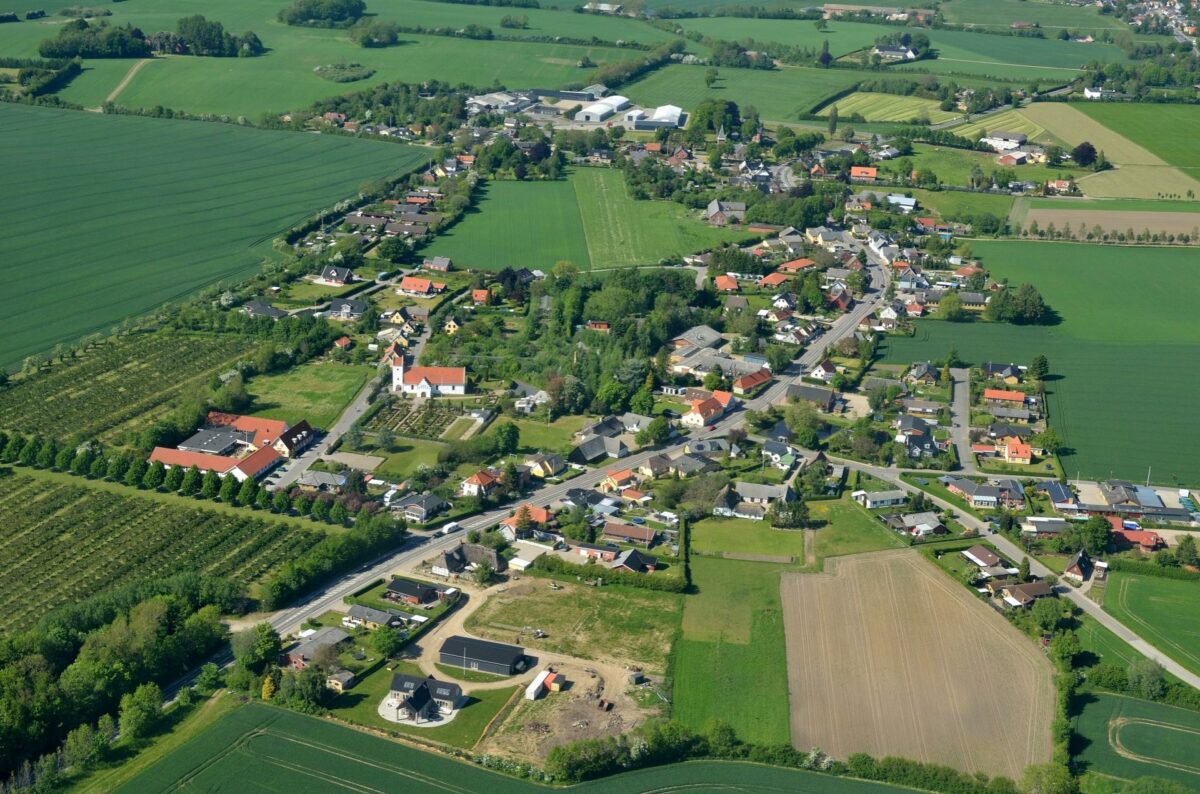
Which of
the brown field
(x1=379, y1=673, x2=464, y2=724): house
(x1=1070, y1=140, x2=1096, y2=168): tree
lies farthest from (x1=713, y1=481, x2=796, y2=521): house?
(x1=1070, y1=140, x2=1096, y2=168): tree

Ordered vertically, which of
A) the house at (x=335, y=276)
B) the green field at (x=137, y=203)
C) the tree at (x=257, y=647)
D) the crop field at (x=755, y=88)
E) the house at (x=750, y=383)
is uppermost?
the crop field at (x=755, y=88)

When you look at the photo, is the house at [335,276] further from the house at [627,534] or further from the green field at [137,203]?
the house at [627,534]

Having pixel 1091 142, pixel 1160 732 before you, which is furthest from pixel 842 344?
pixel 1091 142

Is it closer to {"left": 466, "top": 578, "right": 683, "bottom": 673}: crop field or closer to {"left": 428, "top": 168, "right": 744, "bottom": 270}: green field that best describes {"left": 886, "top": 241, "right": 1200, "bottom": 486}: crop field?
{"left": 428, "top": 168, "right": 744, "bottom": 270}: green field

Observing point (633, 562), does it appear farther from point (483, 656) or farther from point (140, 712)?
point (140, 712)

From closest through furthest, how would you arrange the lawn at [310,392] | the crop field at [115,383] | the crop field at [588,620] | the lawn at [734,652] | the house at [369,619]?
the lawn at [734,652] < the crop field at [588,620] < the house at [369,619] < the crop field at [115,383] < the lawn at [310,392]

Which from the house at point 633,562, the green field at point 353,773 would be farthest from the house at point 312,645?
the house at point 633,562
